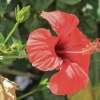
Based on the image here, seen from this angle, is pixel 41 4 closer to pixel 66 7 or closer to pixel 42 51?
pixel 66 7

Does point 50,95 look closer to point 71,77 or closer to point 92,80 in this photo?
point 92,80

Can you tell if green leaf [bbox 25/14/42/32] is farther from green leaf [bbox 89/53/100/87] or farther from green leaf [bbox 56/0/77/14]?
green leaf [bbox 89/53/100/87]

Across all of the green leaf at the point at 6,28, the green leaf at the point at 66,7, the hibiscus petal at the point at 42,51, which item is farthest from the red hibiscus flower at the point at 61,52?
the green leaf at the point at 66,7

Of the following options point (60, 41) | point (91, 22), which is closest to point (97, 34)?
point (91, 22)

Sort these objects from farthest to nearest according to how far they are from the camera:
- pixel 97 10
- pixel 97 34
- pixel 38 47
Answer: pixel 97 34 < pixel 97 10 < pixel 38 47

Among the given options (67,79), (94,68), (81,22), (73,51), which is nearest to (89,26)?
(81,22)

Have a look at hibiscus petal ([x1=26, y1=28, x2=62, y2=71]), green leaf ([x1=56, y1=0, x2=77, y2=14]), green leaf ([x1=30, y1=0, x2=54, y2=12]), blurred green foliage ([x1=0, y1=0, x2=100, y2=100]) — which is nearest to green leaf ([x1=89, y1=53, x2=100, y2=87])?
blurred green foliage ([x1=0, y1=0, x2=100, y2=100])

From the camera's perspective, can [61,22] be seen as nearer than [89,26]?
Yes

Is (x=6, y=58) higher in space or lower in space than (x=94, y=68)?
higher
